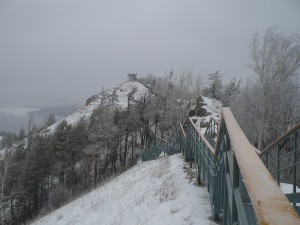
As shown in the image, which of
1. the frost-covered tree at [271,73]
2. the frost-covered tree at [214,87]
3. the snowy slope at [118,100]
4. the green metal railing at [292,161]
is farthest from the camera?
the snowy slope at [118,100]

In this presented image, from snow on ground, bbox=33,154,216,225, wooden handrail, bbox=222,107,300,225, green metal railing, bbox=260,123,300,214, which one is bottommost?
snow on ground, bbox=33,154,216,225

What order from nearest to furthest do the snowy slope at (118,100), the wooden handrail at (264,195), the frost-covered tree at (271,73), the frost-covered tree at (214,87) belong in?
the wooden handrail at (264,195)
the frost-covered tree at (271,73)
the frost-covered tree at (214,87)
the snowy slope at (118,100)

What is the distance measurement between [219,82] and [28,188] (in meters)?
38.2

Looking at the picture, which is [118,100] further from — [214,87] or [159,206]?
[159,206]

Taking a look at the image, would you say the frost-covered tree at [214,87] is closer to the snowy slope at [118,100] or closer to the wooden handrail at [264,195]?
the snowy slope at [118,100]

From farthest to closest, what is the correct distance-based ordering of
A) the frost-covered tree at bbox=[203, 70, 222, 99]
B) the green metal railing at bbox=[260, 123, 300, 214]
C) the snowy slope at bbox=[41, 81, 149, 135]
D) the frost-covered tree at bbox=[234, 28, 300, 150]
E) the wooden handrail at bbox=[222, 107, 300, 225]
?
the snowy slope at bbox=[41, 81, 149, 135]
the frost-covered tree at bbox=[203, 70, 222, 99]
the frost-covered tree at bbox=[234, 28, 300, 150]
the green metal railing at bbox=[260, 123, 300, 214]
the wooden handrail at bbox=[222, 107, 300, 225]

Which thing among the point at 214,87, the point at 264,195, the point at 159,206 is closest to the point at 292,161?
the point at 159,206

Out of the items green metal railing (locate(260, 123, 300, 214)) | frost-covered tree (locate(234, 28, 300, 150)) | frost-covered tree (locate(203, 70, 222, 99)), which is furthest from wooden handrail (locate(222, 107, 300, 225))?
frost-covered tree (locate(203, 70, 222, 99))

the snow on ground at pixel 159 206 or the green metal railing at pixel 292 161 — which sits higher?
the green metal railing at pixel 292 161

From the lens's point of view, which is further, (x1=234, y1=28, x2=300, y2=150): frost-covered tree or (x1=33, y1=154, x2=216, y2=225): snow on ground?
(x1=234, y1=28, x2=300, y2=150): frost-covered tree

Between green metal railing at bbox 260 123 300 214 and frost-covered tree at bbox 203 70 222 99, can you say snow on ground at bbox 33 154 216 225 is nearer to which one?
green metal railing at bbox 260 123 300 214

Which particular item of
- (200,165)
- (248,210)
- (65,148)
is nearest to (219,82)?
(65,148)

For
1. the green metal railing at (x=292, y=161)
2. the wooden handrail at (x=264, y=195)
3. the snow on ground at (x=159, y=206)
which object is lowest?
the snow on ground at (x=159, y=206)

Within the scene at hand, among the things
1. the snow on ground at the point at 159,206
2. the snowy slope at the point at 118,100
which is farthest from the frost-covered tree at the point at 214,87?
the snow on ground at the point at 159,206
